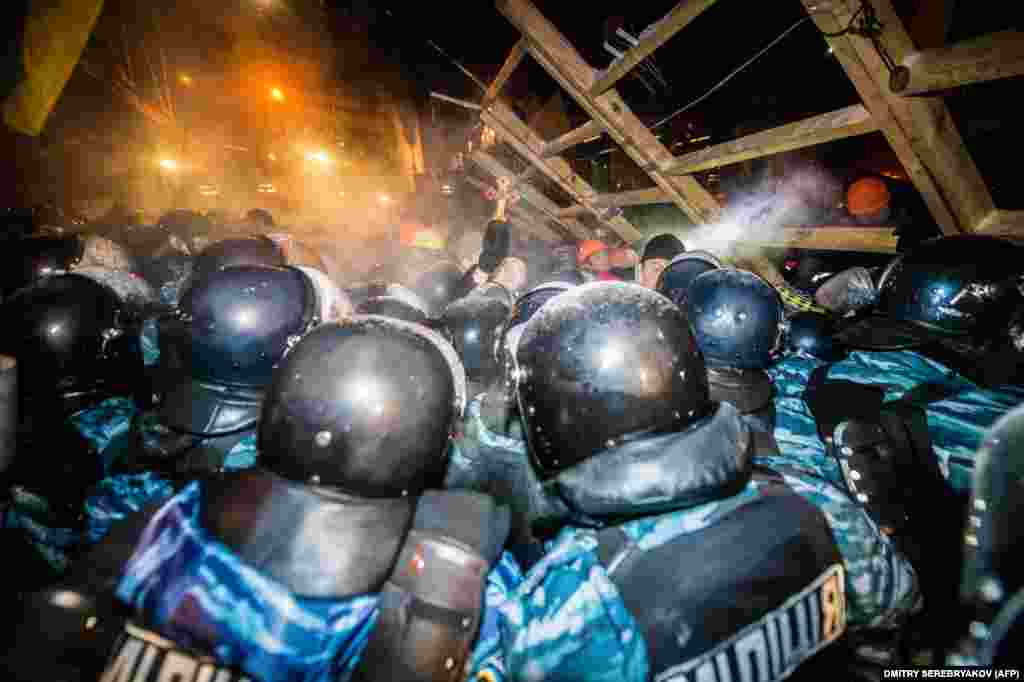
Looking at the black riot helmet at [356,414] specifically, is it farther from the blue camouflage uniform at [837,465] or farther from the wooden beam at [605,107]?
the wooden beam at [605,107]

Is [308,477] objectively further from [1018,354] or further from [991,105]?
[991,105]

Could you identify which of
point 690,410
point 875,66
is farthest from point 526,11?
point 690,410

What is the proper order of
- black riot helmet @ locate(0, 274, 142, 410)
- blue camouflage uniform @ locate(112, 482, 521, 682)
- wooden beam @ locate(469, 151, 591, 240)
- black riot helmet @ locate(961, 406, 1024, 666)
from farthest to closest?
1. wooden beam @ locate(469, 151, 591, 240)
2. black riot helmet @ locate(0, 274, 142, 410)
3. blue camouflage uniform @ locate(112, 482, 521, 682)
4. black riot helmet @ locate(961, 406, 1024, 666)

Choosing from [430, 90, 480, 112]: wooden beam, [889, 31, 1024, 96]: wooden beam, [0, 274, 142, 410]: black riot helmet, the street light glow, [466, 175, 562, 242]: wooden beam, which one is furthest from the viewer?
the street light glow

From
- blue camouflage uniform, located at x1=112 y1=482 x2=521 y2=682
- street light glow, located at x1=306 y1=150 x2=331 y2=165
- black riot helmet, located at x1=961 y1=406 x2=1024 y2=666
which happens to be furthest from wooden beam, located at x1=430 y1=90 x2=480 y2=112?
black riot helmet, located at x1=961 y1=406 x2=1024 y2=666

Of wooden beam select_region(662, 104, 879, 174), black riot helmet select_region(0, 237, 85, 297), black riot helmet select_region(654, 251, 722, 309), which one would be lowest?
black riot helmet select_region(0, 237, 85, 297)

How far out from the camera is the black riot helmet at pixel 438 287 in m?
5.62

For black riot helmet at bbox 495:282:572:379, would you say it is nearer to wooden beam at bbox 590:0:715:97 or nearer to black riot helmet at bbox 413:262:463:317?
wooden beam at bbox 590:0:715:97

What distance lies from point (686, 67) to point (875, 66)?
75.7 inches

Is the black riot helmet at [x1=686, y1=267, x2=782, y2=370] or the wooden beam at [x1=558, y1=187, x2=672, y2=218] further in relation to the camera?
the wooden beam at [x1=558, y1=187, x2=672, y2=218]

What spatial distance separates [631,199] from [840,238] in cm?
268

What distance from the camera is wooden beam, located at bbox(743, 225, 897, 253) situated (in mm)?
3514

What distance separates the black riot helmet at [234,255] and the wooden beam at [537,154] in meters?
4.12

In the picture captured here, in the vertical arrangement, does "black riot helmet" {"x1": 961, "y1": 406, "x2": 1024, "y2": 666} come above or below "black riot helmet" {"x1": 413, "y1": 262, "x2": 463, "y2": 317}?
above
